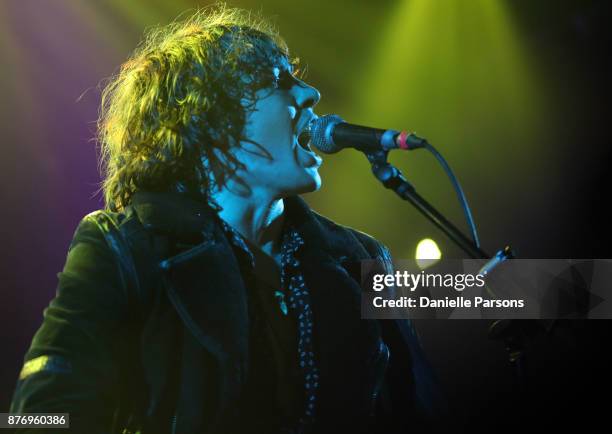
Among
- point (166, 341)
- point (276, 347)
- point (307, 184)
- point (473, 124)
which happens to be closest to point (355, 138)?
point (307, 184)

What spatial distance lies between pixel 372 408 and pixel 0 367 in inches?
86.5

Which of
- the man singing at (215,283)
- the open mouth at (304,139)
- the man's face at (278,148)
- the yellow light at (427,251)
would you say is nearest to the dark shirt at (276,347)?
the man singing at (215,283)

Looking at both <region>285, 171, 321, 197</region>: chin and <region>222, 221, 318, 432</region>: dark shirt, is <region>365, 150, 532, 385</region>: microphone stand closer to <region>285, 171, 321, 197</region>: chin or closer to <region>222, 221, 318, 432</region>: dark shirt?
<region>285, 171, 321, 197</region>: chin

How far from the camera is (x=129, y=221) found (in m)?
1.77

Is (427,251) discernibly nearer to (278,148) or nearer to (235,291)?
(278,148)

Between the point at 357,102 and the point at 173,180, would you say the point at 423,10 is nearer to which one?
the point at 357,102

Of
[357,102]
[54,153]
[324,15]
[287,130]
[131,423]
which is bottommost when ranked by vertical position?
[131,423]

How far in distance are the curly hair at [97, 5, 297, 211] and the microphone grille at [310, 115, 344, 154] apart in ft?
1.15

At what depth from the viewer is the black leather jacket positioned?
1.44 meters

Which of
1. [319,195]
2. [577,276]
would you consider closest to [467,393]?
[319,195]

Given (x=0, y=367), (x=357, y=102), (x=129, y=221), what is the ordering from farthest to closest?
(x=357, y=102), (x=0, y=367), (x=129, y=221)

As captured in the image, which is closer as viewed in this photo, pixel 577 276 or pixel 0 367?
pixel 577 276

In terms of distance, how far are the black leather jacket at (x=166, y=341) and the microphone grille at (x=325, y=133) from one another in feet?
1.52

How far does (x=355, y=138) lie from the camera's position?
1.74m
